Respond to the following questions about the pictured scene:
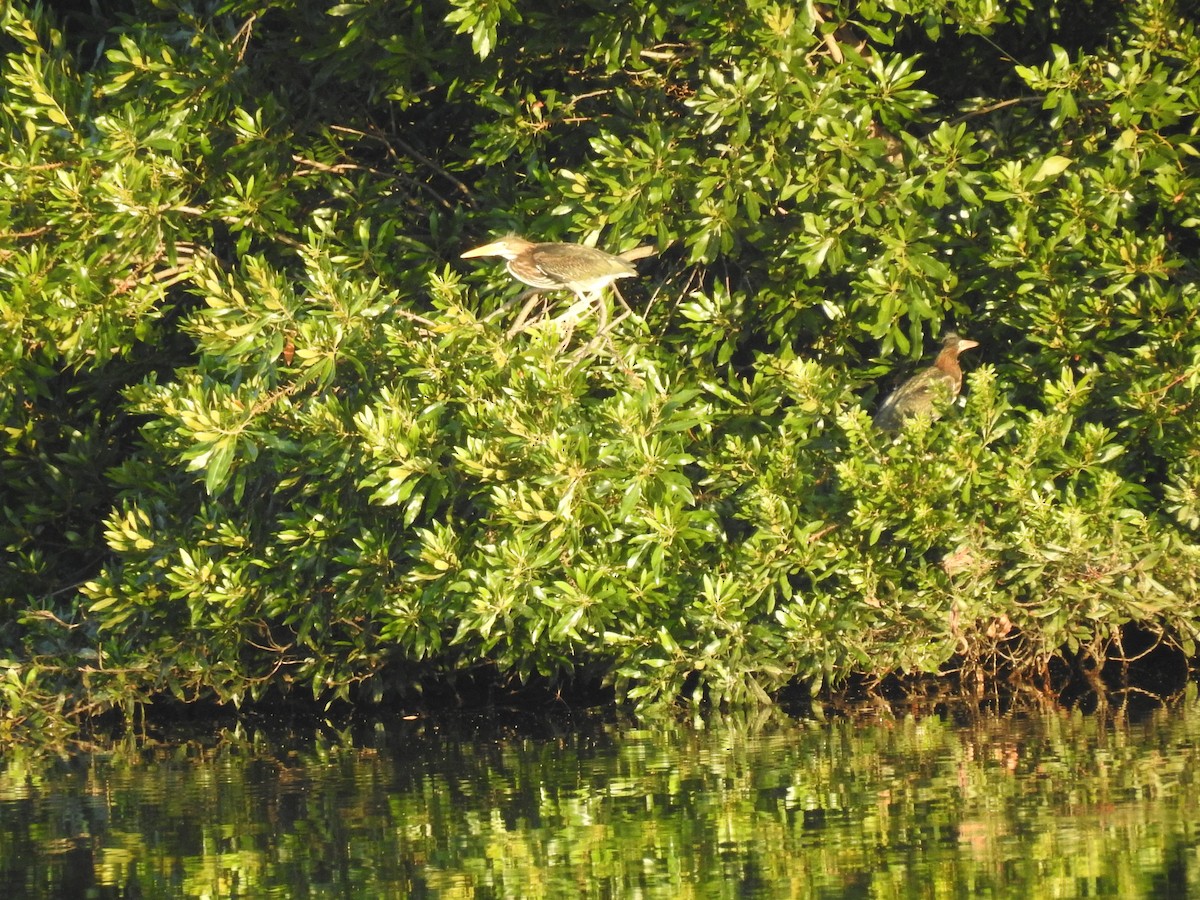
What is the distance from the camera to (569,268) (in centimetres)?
820

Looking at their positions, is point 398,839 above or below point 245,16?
below

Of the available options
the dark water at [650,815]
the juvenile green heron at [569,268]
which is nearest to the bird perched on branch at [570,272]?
the juvenile green heron at [569,268]

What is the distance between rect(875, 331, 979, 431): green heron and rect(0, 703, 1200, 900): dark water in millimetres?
1493

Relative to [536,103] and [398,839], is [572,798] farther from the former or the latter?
[536,103]

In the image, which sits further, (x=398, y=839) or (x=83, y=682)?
(x=83, y=682)

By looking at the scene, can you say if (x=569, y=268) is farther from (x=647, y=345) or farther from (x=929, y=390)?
(x=929, y=390)

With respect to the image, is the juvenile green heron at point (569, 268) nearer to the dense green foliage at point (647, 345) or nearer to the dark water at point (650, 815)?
the dense green foliage at point (647, 345)

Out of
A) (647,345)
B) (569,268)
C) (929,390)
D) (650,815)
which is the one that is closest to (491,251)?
(569,268)

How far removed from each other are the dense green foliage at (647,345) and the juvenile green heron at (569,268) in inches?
10.5

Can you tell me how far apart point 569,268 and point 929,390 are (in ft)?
6.04

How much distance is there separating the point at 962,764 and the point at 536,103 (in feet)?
14.3

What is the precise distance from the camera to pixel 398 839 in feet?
20.4

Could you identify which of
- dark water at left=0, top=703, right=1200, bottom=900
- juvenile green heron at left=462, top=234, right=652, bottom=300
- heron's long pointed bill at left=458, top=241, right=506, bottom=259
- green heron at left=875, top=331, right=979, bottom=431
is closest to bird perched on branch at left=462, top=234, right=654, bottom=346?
juvenile green heron at left=462, top=234, right=652, bottom=300

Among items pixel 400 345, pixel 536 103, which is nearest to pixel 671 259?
pixel 536 103
